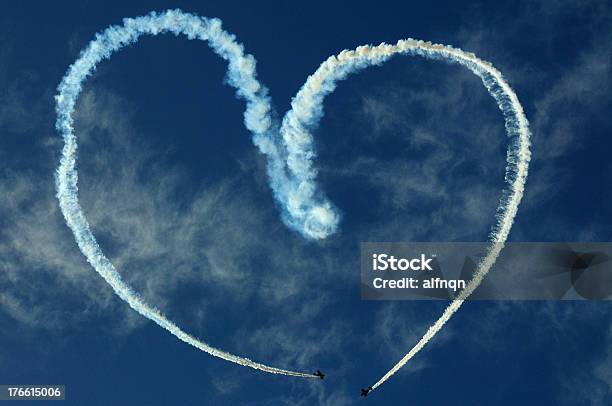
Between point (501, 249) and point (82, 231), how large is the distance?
1996 inches

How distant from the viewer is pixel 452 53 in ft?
385

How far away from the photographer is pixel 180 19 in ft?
386

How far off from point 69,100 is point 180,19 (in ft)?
53.0

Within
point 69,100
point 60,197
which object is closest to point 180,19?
point 69,100

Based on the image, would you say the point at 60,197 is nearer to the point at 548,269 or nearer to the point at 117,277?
the point at 117,277

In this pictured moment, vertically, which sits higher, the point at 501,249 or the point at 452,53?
the point at 452,53

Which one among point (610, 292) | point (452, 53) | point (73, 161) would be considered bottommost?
point (610, 292)

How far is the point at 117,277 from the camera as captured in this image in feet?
399

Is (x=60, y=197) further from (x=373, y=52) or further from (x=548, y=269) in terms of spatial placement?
(x=548, y=269)

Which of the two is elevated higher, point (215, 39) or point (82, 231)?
point (215, 39)

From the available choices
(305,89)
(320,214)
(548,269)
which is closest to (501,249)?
(548,269)

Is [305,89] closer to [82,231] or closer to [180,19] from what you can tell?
[180,19]

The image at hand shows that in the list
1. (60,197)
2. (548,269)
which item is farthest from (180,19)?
(548,269)

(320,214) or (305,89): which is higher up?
(305,89)
